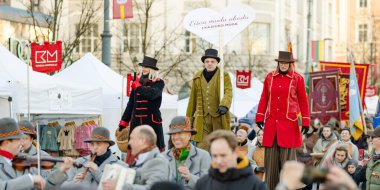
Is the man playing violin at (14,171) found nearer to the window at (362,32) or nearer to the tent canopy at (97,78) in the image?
the tent canopy at (97,78)

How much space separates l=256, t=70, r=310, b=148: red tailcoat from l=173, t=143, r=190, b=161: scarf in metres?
1.89

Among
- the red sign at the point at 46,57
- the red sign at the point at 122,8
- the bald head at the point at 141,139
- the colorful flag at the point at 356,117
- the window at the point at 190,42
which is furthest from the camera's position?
the window at the point at 190,42

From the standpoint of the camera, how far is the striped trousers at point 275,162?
12.9 metres

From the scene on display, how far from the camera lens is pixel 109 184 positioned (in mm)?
9430

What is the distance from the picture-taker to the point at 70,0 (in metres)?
48.8

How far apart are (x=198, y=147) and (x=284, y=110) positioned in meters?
1.29

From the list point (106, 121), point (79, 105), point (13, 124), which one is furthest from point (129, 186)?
point (106, 121)

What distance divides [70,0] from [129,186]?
4001 centimetres

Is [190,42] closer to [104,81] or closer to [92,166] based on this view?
[104,81]

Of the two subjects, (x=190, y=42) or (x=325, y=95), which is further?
(x=190, y=42)

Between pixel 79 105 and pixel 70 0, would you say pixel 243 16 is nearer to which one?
pixel 79 105

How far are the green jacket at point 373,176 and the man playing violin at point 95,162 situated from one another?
3682 mm

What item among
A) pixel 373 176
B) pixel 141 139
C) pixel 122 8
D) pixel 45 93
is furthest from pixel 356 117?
pixel 141 139

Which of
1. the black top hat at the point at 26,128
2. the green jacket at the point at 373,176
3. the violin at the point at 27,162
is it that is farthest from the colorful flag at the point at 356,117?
the violin at the point at 27,162
